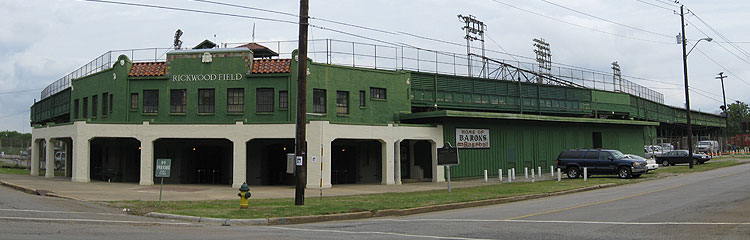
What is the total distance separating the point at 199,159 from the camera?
32.8 meters

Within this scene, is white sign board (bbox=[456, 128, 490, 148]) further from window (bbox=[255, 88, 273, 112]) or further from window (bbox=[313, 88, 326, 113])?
window (bbox=[255, 88, 273, 112])

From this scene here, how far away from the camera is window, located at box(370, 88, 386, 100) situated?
32609 mm

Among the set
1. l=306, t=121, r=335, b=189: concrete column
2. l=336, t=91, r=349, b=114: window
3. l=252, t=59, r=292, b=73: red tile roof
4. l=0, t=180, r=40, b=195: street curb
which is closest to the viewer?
l=0, t=180, r=40, b=195: street curb

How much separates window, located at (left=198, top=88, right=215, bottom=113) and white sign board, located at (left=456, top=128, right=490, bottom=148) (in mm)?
14136

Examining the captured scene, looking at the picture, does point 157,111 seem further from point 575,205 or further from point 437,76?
point 575,205

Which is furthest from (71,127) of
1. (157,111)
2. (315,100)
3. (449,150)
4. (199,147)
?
(449,150)

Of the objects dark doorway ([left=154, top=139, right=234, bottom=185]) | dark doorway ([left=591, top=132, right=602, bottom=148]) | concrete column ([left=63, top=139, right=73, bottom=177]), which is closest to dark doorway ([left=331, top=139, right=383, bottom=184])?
dark doorway ([left=154, top=139, right=234, bottom=185])

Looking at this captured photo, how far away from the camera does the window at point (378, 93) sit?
32.6 metres

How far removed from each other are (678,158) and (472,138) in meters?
22.2

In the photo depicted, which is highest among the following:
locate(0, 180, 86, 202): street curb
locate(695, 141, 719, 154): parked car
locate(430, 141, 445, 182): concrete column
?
locate(695, 141, 719, 154): parked car

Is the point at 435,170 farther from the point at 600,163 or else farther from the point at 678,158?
the point at 678,158

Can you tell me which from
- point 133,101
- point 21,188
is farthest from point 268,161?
point 21,188

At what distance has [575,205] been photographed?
685 inches

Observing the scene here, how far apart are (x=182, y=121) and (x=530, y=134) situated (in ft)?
74.2
